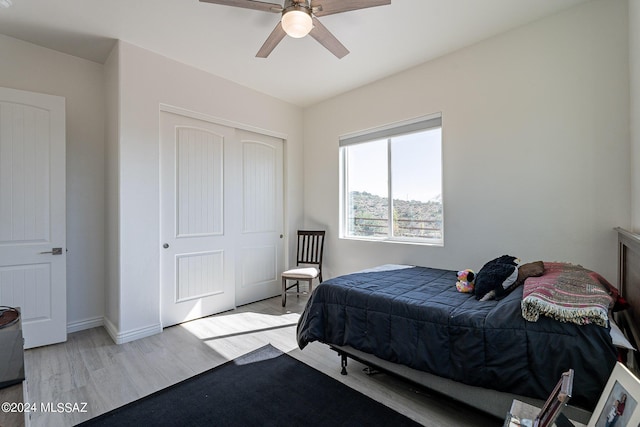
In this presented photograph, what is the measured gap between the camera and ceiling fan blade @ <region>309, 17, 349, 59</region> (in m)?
2.11

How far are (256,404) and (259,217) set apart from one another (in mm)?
2516

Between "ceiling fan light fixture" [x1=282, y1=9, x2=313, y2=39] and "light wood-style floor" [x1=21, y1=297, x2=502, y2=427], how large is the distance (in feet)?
8.12

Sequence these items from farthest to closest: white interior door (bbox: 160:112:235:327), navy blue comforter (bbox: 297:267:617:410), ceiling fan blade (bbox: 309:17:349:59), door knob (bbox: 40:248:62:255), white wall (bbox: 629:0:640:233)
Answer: white interior door (bbox: 160:112:235:327), door knob (bbox: 40:248:62:255), ceiling fan blade (bbox: 309:17:349:59), white wall (bbox: 629:0:640:233), navy blue comforter (bbox: 297:267:617:410)

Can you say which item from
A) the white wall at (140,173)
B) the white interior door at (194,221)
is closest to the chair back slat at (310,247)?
the white interior door at (194,221)

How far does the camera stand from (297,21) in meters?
1.91

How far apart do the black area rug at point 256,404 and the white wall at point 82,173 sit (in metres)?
→ 1.80

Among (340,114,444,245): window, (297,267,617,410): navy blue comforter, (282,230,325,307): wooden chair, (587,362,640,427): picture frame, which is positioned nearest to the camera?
(587,362,640,427): picture frame

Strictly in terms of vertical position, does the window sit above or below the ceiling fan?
below

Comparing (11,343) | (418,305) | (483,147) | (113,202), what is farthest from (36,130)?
(483,147)

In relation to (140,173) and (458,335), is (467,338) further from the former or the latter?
(140,173)

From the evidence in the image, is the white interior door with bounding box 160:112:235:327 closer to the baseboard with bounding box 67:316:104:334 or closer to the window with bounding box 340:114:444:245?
the baseboard with bounding box 67:316:104:334

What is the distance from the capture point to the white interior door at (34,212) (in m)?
2.55

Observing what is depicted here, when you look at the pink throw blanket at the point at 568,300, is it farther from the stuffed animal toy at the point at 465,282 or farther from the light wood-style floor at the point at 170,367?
the light wood-style floor at the point at 170,367

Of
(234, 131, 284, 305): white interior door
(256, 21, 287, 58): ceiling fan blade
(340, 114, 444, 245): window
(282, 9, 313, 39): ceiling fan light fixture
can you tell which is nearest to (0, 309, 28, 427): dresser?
(282, 9, 313, 39): ceiling fan light fixture
